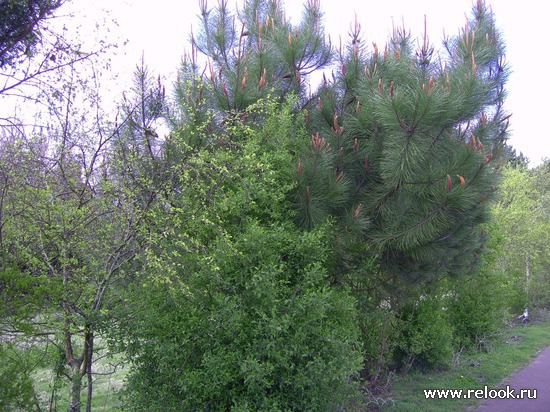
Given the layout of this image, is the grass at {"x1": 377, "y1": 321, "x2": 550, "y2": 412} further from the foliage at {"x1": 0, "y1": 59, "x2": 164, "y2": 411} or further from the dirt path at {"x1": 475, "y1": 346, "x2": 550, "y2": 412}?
the foliage at {"x1": 0, "y1": 59, "x2": 164, "y2": 411}

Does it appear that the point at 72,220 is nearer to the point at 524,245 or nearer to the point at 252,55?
the point at 252,55

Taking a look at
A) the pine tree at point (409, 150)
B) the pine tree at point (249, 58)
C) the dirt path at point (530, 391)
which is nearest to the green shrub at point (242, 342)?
the pine tree at point (409, 150)

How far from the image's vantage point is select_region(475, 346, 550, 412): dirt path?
288 inches

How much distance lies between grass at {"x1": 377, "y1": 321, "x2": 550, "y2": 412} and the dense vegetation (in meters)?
1.80

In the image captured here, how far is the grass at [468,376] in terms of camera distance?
754cm

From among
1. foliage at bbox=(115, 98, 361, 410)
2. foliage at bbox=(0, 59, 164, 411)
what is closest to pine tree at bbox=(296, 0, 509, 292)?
foliage at bbox=(115, 98, 361, 410)

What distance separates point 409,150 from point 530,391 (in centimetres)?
602

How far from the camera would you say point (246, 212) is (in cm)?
521

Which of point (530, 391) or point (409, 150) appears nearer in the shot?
point (409, 150)

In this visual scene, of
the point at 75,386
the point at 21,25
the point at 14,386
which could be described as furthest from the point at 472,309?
the point at 21,25

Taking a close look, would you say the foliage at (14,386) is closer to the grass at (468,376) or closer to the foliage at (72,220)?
the foliage at (72,220)

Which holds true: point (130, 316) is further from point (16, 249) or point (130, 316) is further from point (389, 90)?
point (389, 90)

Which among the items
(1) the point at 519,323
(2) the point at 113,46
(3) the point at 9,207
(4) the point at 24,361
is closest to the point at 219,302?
(4) the point at 24,361

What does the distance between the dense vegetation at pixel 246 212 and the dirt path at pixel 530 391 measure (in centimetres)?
250
